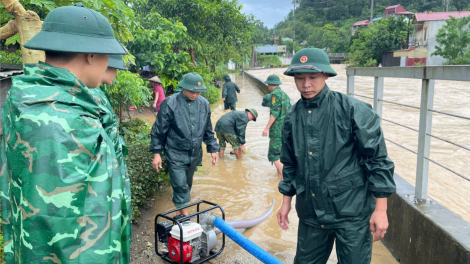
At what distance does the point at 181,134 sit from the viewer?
446 centimetres

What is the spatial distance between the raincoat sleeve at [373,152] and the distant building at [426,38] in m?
43.4

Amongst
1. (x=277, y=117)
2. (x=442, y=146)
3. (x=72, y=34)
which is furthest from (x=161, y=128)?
(x=442, y=146)

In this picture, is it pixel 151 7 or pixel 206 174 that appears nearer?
pixel 206 174

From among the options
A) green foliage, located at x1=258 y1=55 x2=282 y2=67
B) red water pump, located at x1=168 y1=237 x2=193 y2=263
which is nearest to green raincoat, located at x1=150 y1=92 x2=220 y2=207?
red water pump, located at x1=168 y1=237 x2=193 y2=263

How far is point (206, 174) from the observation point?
7.08 m

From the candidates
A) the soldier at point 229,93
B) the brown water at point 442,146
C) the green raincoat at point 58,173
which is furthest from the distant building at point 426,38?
the green raincoat at point 58,173

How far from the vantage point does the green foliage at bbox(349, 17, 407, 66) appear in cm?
4862

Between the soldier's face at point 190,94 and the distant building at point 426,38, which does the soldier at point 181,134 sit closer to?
the soldier's face at point 190,94

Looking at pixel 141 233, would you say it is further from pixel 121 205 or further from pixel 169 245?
pixel 121 205

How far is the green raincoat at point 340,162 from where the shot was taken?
7.87ft

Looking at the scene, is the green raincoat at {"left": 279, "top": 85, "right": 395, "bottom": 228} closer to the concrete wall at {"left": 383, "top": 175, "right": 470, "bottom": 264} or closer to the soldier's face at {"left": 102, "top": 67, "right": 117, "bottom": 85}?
the concrete wall at {"left": 383, "top": 175, "right": 470, "bottom": 264}

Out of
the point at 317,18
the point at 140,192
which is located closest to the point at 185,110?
the point at 140,192

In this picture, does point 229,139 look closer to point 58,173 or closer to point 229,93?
point 58,173

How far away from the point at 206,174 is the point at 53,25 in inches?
223
